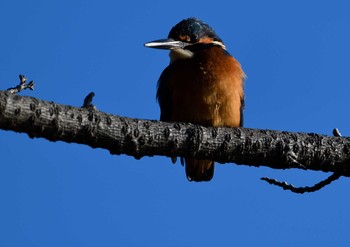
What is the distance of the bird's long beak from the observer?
18.3 feet

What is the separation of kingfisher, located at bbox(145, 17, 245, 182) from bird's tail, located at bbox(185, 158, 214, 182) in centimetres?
66

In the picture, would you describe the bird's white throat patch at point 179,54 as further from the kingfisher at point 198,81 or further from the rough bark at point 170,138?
the rough bark at point 170,138

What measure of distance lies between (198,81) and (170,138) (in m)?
1.76

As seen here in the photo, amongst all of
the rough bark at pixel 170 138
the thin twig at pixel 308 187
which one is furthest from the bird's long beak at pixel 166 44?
the thin twig at pixel 308 187

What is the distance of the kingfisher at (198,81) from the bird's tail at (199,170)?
660mm

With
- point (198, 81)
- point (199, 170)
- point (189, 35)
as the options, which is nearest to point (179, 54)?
point (189, 35)

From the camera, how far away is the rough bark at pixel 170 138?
3004 millimetres

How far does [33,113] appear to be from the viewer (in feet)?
9.78

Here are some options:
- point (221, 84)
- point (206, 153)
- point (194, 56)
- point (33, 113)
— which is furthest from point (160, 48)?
point (33, 113)

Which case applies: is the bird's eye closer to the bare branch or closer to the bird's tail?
the bird's tail

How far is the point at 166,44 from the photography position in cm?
569

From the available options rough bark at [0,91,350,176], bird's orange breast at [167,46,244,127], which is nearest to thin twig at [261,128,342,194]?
rough bark at [0,91,350,176]

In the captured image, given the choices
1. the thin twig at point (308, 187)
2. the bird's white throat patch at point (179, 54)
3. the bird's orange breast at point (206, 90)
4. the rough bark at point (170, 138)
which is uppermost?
the bird's white throat patch at point (179, 54)

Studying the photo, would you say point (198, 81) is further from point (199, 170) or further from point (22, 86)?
point (22, 86)
